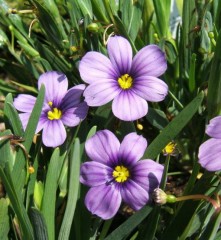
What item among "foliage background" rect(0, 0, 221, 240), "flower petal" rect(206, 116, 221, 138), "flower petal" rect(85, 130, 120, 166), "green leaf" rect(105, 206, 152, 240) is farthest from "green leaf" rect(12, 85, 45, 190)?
"flower petal" rect(206, 116, 221, 138)

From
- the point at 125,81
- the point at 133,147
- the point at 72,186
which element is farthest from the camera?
the point at 125,81

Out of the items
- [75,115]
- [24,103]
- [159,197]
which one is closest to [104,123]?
[75,115]

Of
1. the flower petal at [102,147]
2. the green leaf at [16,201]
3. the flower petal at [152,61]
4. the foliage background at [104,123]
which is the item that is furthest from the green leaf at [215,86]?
the green leaf at [16,201]

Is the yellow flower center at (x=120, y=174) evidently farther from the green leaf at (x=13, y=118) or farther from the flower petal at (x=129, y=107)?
the green leaf at (x=13, y=118)

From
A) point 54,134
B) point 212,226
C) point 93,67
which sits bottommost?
point 212,226

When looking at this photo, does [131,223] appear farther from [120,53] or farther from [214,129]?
[120,53]

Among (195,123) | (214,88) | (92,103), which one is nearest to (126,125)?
(92,103)
